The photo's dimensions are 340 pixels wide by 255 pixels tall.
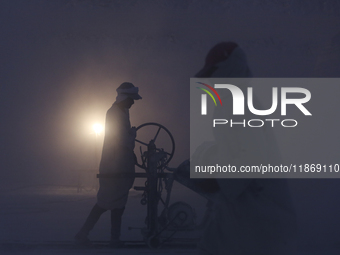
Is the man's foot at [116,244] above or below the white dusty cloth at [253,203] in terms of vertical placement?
below

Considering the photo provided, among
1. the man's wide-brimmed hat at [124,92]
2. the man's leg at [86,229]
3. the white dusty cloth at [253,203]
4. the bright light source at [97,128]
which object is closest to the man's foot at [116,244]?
the man's leg at [86,229]

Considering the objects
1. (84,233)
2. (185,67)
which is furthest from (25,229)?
(185,67)

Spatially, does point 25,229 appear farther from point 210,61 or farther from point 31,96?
point 31,96

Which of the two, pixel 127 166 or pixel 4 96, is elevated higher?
pixel 4 96

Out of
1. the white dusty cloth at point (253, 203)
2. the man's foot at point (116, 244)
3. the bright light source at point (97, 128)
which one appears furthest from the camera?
the bright light source at point (97, 128)

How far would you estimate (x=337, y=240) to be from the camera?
339cm

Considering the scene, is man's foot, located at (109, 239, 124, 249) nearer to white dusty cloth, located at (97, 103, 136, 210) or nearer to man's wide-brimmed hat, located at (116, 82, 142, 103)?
white dusty cloth, located at (97, 103, 136, 210)

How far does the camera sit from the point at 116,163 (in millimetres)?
3066

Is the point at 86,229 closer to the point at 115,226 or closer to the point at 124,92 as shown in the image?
the point at 115,226

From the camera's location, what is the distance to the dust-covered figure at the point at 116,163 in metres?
3.05

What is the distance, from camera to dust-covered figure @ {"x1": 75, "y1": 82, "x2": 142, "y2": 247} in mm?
3051

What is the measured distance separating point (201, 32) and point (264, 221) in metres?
8.60

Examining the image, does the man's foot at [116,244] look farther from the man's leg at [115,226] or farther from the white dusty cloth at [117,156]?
the white dusty cloth at [117,156]

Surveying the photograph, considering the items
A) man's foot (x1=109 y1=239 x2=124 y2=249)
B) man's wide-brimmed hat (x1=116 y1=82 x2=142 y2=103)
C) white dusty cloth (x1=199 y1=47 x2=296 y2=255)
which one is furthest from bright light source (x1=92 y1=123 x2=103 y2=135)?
white dusty cloth (x1=199 y1=47 x2=296 y2=255)
